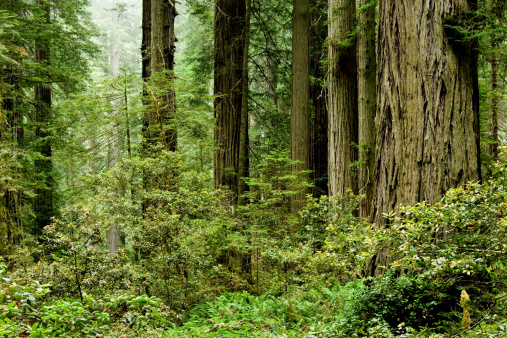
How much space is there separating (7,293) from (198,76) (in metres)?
10.4

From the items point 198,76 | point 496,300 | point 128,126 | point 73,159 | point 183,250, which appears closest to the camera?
point 496,300

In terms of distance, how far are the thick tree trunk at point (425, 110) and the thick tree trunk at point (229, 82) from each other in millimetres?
6411

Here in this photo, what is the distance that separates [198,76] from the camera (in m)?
13.0

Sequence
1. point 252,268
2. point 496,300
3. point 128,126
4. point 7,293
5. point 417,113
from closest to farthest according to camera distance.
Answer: point 496,300, point 7,293, point 417,113, point 128,126, point 252,268

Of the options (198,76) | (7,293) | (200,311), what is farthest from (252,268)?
(7,293)

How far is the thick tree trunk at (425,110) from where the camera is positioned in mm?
4117

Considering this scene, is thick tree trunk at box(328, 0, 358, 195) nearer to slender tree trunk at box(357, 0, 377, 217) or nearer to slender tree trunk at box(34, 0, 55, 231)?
slender tree trunk at box(357, 0, 377, 217)

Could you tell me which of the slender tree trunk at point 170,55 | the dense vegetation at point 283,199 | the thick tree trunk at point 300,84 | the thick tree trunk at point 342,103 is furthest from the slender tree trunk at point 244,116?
the thick tree trunk at point 342,103

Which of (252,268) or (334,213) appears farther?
(252,268)

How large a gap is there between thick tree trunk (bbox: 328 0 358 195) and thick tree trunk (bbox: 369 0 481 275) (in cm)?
390

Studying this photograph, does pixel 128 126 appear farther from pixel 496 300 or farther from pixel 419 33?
pixel 496 300

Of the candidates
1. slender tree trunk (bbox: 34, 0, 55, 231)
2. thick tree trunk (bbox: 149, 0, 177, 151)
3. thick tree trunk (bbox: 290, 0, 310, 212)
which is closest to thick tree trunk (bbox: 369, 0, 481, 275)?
thick tree trunk (bbox: 149, 0, 177, 151)

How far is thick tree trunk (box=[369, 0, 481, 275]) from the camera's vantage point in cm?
412

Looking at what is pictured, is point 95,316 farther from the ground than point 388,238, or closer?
closer
